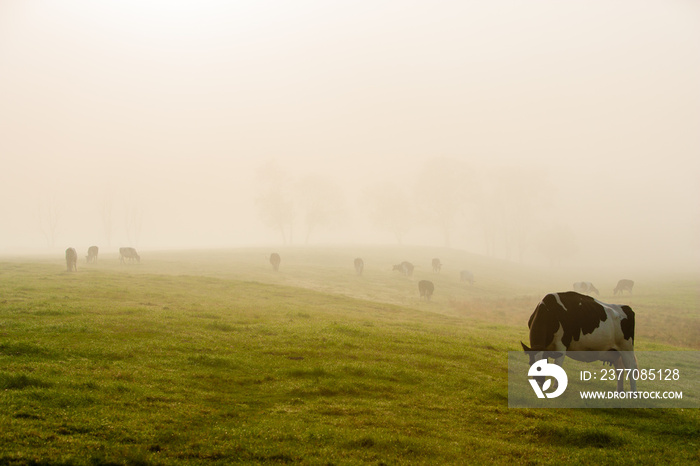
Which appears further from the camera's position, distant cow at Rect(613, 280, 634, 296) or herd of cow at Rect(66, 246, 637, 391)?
A: distant cow at Rect(613, 280, 634, 296)

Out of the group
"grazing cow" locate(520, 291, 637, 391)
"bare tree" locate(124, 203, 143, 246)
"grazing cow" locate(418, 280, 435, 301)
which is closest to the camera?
"grazing cow" locate(520, 291, 637, 391)

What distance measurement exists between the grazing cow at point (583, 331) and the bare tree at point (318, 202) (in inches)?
3766

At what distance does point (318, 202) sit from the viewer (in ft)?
361

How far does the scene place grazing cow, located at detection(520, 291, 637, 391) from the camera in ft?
41.0

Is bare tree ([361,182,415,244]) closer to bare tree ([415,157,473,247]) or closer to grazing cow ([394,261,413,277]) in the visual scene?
bare tree ([415,157,473,247])

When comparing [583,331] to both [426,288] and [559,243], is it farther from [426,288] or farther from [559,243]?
[559,243]

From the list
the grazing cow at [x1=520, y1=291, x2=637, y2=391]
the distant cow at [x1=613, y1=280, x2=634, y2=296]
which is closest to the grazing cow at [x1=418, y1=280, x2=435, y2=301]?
the distant cow at [x1=613, y1=280, x2=634, y2=296]

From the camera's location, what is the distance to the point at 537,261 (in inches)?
5969

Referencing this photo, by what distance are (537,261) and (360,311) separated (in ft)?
469

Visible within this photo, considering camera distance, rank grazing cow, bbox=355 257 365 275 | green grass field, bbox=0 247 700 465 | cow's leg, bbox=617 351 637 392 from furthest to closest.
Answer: grazing cow, bbox=355 257 365 275
cow's leg, bbox=617 351 637 392
green grass field, bbox=0 247 700 465

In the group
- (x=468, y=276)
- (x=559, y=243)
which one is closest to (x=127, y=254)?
(x=468, y=276)

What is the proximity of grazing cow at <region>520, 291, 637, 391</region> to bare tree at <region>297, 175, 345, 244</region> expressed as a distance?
9566 cm

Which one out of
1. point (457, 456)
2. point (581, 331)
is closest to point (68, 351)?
point (457, 456)

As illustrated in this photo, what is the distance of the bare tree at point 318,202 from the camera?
4240 inches
